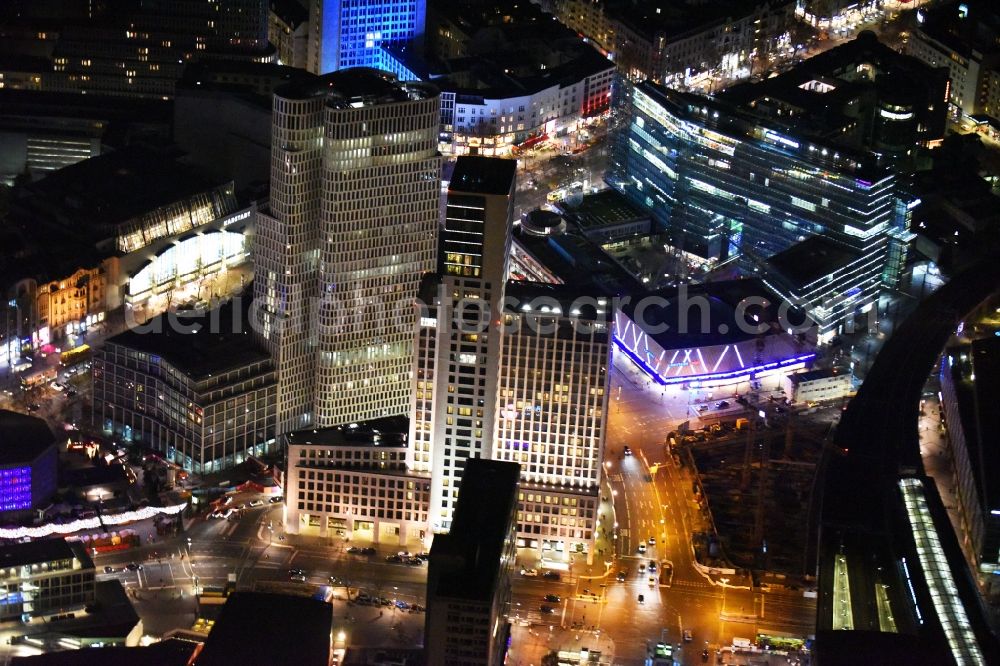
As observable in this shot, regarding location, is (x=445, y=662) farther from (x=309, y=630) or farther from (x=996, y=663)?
(x=996, y=663)

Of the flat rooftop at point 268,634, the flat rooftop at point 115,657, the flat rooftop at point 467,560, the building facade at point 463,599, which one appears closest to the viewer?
the building facade at point 463,599

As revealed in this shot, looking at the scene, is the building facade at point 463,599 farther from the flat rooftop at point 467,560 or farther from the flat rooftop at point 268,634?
the flat rooftop at point 268,634

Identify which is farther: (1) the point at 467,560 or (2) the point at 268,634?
(2) the point at 268,634

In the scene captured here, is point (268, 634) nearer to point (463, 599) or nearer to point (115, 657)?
point (115, 657)

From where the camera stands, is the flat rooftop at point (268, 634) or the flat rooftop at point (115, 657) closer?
the flat rooftop at point (115, 657)

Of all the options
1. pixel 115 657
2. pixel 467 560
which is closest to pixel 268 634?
pixel 115 657

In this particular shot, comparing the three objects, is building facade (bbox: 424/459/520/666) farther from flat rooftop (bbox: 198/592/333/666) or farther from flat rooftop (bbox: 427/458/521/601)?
flat rooftop (bbox: 198/592/333/666)

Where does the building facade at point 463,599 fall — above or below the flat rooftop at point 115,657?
above

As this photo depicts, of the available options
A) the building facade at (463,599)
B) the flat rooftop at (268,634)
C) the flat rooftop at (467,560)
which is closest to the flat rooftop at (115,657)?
the flat rooftop at (268,634)

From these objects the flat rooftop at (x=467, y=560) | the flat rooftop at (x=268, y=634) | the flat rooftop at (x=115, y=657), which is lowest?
A: the flat rooftop at (x=115, y=657)

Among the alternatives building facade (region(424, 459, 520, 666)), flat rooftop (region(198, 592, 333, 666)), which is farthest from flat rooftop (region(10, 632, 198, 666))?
building facade (region(424, 459, 520, 666))
